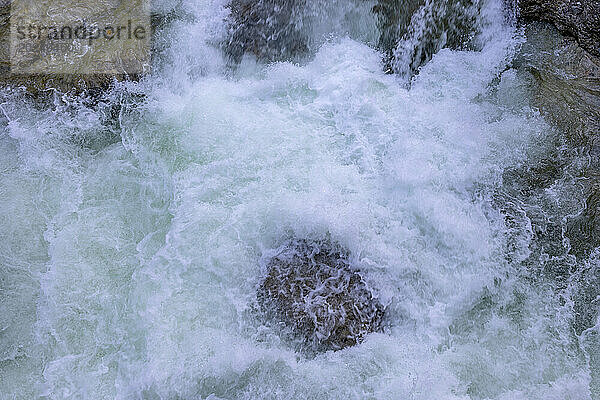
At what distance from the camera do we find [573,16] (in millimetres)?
4523

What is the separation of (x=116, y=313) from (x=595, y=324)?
323 cm

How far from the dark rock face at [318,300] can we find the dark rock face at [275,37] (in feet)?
8.01

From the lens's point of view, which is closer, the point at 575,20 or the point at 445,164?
the point at 445,164

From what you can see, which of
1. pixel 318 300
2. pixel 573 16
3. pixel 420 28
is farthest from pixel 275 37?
pixel 318 300

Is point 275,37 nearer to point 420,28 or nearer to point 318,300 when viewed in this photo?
point 420,28

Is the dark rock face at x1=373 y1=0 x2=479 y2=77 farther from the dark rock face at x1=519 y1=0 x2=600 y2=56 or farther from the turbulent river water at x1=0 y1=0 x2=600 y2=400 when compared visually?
the dark rock face at x1=519 y1=0 x2=600 y2=56

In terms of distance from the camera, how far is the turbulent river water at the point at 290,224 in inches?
122

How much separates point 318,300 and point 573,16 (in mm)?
3630

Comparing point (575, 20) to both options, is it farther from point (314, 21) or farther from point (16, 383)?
point (16, 383)

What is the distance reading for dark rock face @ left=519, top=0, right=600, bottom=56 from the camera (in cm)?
438

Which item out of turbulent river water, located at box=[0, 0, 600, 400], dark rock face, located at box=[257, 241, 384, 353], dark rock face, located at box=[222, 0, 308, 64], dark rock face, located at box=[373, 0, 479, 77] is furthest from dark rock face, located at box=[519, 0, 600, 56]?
dark rock face, located at box=[257, 241, 384, 353]

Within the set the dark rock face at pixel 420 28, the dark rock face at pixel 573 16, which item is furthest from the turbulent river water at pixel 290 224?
the dark rock face at pixel 573 16

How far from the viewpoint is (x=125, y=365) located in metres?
3.17

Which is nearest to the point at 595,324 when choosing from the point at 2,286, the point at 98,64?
the point at 2,286
